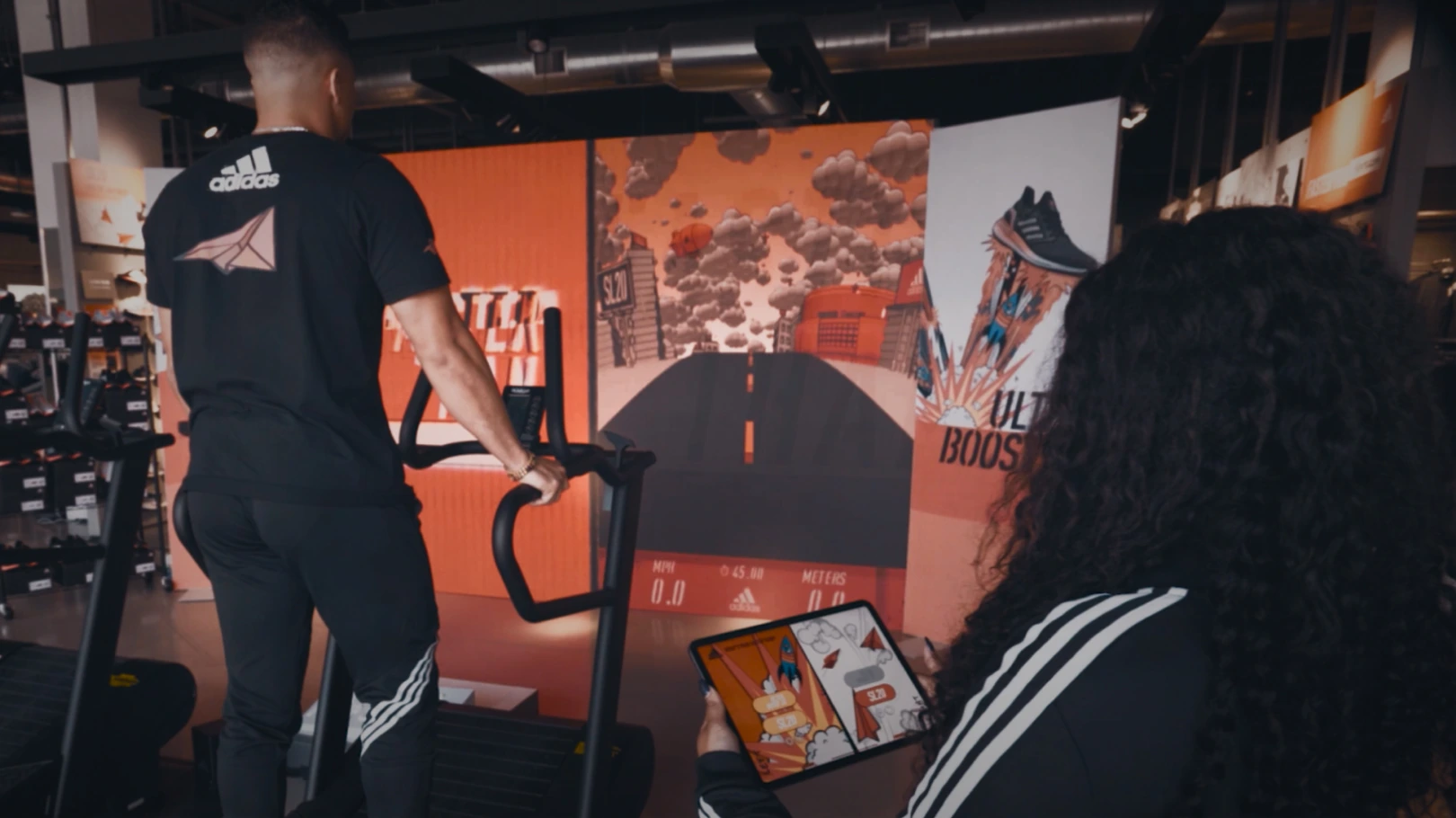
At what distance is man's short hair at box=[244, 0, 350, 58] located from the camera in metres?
1.60

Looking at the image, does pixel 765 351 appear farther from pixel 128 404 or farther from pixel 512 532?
pixel 128 404

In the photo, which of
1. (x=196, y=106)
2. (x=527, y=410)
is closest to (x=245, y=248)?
(x=527, y=410)

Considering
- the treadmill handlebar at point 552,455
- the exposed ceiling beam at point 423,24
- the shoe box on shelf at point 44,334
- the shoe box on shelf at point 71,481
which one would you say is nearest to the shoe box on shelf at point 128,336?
the shoe box on shelf at point 44,334

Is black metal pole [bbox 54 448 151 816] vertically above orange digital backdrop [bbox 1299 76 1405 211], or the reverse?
orange digital backdrop [bbox 1299 76 1405 211]

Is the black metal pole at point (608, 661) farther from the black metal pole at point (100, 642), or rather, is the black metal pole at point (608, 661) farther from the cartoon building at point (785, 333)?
the cartoon building at point (785, 333)

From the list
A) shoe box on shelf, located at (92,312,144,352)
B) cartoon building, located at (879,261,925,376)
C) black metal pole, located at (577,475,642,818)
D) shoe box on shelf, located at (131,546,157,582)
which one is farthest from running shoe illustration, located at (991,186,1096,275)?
shoe box on shelf, located at (92,312,144,352)

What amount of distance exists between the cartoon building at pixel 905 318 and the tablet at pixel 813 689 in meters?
2.79

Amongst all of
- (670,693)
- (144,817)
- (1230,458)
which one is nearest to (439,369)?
(1230,458)

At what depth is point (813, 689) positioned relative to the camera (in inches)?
44.4

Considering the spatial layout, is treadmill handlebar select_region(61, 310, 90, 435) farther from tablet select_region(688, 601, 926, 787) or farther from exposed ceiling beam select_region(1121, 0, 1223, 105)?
exposed ceiling beam select_region(1121, 0, 1223, 105)

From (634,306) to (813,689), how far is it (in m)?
3.29

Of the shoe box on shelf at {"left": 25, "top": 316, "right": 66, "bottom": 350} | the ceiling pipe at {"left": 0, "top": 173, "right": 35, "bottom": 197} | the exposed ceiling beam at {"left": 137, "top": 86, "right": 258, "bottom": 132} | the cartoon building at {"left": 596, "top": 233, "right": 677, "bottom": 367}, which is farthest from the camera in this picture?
the ceiling pipe at {"left": 0, "top": 173, "right": 35, "bottom": 197}

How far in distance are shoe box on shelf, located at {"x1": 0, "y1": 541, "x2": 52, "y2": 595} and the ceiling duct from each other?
3.34 meters

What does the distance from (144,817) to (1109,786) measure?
2789 millimetres
